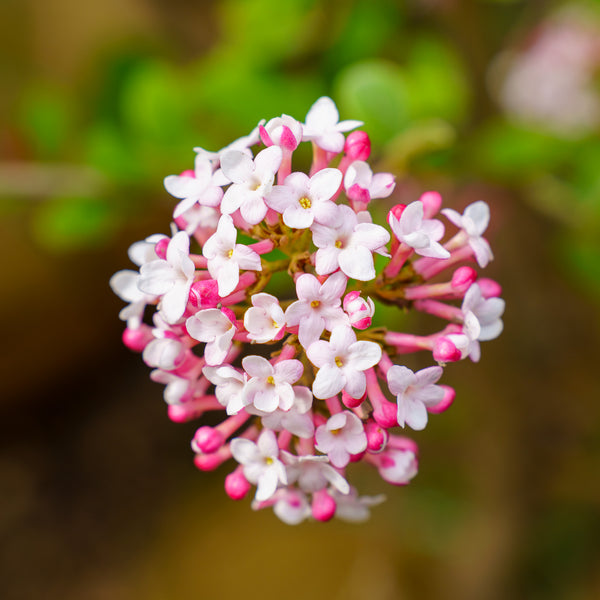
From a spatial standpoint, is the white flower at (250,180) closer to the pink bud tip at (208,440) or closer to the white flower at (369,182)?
the white flower at (369,182)

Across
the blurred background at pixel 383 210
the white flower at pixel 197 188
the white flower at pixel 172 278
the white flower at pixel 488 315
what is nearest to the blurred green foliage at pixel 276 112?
the blurred background at pixel 383 210

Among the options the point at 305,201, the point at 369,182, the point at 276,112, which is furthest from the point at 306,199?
the point at 276,112

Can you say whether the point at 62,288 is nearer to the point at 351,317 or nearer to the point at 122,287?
the point at 122,287

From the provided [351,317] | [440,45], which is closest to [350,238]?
[351,317]

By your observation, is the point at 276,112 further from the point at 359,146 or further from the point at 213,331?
the point at 213,331

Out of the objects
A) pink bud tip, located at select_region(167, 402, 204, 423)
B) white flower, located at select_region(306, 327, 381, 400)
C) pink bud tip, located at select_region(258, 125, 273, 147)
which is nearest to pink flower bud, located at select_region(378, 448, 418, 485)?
white flower, located at select_region(306, 327, 381, 400)

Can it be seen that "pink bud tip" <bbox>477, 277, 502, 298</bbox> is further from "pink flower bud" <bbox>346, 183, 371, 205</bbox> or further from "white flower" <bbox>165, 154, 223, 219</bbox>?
"white flower" <bbox>165, 154, 223, 219</bbox>
